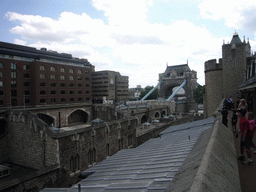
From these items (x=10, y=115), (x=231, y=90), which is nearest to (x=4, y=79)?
(x=10, y=115)

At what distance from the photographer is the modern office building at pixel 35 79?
40.9 meters

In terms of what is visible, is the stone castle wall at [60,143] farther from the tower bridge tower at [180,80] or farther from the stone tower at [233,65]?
the tower bridge tower at [180,80]

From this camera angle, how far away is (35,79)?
45219mm

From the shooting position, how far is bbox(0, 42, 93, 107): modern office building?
4092cm

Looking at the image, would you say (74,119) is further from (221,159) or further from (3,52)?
(221,159)

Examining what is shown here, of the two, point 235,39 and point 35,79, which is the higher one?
point 235,39

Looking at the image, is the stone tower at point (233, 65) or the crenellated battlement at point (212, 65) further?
the crenellated battlement at point (212, 65)

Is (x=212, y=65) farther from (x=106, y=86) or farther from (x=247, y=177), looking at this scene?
(x=106, y=86)

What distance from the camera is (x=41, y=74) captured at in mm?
46531

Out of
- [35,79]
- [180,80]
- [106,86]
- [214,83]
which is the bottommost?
[214,83]

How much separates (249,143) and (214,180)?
13.3ft

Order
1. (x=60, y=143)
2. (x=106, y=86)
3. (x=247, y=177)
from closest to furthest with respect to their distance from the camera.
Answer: (x=247, y=177), (x=60, y=143), (x=106, y=86)

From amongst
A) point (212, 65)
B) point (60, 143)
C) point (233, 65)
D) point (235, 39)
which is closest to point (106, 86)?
point (212, 65)

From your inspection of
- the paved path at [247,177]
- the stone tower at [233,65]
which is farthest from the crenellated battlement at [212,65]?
the paved path at [247,177]
